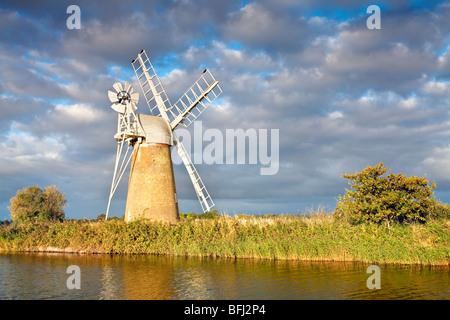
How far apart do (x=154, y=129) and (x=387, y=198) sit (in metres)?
15.8

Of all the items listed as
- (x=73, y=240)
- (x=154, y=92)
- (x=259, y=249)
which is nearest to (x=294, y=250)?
(x=259, y=249)

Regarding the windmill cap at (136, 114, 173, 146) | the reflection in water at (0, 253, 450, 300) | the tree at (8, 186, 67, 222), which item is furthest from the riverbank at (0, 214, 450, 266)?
the tree at (8, 186, 67, 222)

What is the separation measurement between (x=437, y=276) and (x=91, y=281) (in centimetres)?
1225

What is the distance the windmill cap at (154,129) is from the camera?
2469cm

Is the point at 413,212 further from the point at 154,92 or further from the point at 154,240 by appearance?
the point at 154,92

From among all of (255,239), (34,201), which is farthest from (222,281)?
(34,201)

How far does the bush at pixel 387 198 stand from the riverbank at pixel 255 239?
2.53 ft

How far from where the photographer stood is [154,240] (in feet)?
69.8

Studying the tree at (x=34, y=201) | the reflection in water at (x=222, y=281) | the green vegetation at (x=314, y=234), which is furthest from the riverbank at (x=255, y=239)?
the tree at (x=34, y=201)

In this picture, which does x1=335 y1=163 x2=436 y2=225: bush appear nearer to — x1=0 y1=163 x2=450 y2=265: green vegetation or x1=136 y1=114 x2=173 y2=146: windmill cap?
x1=0 y1=163 x2=450 y2=265: green vegetation

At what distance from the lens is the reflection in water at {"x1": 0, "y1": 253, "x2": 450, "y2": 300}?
10.1 m

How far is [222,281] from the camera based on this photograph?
39.4 feet

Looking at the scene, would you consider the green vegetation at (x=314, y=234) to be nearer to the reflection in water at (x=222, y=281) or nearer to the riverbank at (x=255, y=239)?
the riverbank at (x=255, y=239)
